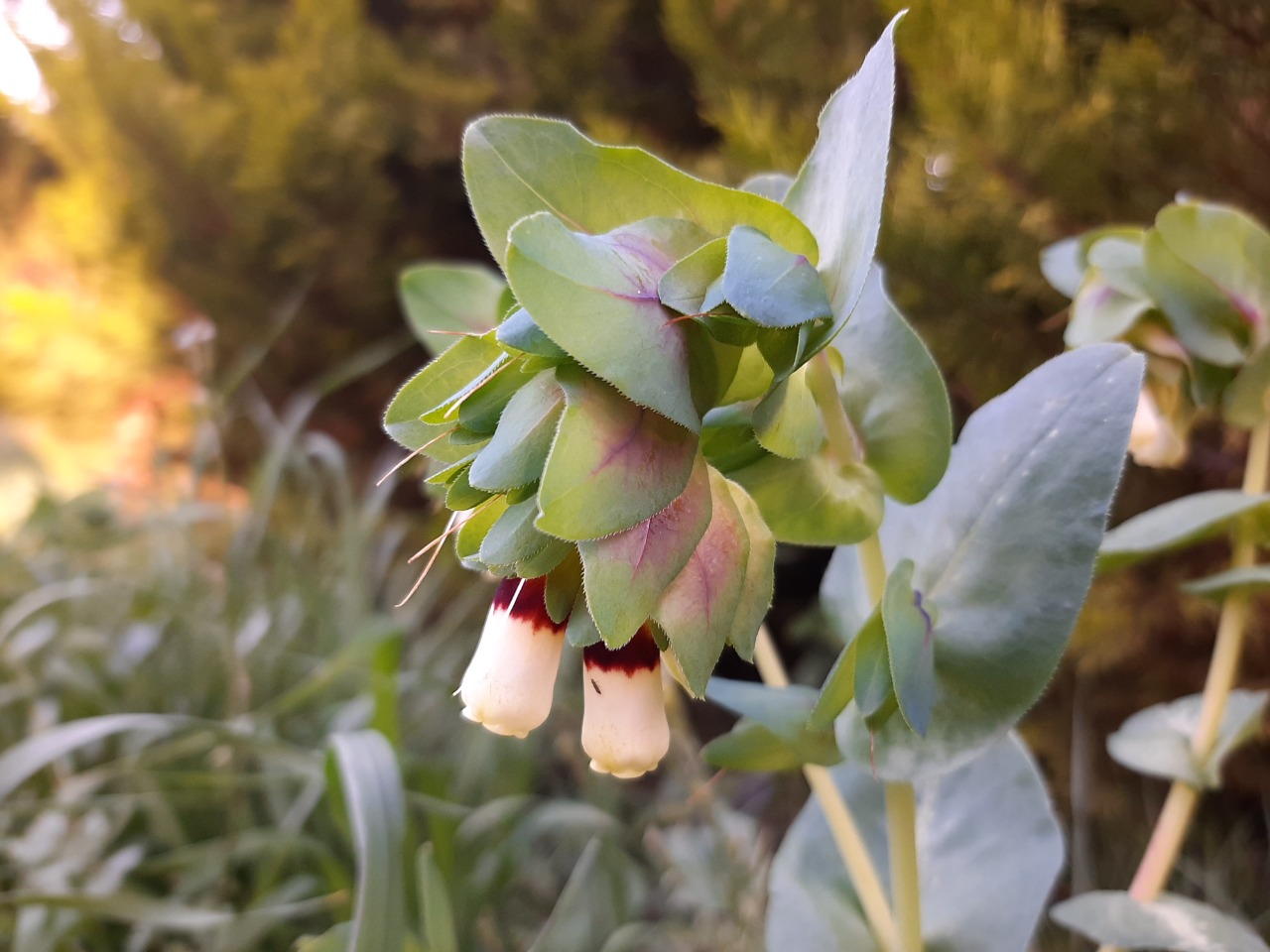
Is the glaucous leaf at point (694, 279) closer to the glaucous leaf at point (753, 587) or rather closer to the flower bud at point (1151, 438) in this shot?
the glaucous leaf at point (753, 587)

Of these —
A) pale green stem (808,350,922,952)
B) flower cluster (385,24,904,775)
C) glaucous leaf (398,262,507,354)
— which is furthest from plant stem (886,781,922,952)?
glaucous leaf (398,262,507,354)

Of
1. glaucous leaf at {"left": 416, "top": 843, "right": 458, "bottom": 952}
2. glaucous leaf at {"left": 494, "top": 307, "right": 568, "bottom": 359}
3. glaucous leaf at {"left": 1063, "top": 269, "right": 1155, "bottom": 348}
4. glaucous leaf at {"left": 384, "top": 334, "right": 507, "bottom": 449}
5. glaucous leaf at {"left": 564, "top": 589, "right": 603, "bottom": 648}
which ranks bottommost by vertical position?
glaucous leaf at {"left": 416, "top": 843, "right": 458, "bottom": 952}

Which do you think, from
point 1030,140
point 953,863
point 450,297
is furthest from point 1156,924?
point 1030,140

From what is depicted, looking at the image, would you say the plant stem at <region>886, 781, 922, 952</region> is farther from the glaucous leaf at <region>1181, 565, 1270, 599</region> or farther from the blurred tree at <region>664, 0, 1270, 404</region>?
the blurred tree at <region>664, 0, 1270, 404</region>

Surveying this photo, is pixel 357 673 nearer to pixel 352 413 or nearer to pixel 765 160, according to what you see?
pixel 765 160

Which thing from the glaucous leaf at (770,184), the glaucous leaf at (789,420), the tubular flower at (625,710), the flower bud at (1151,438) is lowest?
the flower bud at (1151,438)

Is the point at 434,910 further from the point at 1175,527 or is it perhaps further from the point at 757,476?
the point at 1175,527

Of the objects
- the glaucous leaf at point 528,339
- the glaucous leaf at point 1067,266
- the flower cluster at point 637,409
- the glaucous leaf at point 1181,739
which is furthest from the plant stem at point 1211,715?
the glaucous leaf at point 528,339
